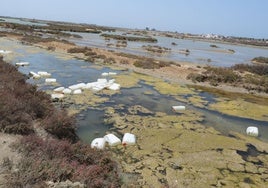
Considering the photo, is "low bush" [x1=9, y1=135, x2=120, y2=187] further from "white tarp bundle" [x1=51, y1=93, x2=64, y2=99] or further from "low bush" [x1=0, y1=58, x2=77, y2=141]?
"white tarp bundle" [x1=51, y1=93, x2=64, y2=99]

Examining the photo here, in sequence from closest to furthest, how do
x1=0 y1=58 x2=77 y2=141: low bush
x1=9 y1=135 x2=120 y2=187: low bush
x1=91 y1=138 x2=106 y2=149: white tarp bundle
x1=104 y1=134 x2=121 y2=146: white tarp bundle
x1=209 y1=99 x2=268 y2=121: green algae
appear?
1. x1=9 y1=135 x2=120 y2=187: low bush
2. x1=0 y1=58 x2=77 y2=141: low bush
3. x1=91 y1=138 x2=106 y2=149: white tarp bundle
4. x1=104 y1=134 x2=121 y2=146: white tarp bundle
5. x1=209 y1=99 x2=268 y2=121: green algae

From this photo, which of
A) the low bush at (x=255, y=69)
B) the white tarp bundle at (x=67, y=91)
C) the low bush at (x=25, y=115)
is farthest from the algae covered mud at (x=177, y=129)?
the low bush at (x=255, y=69)

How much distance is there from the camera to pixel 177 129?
1106 centimetres

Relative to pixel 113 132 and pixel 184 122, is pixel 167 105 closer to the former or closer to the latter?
pixel 184 122

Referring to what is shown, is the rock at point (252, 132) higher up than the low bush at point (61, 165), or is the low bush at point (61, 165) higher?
the low bush at point (61, 165)

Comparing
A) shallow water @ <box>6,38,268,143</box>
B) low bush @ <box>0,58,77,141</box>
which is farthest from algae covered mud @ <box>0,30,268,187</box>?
low bush @ <box>0,58,77,141</box>

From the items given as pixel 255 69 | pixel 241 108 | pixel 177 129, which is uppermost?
pixel 255 69

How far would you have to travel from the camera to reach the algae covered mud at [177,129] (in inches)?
309

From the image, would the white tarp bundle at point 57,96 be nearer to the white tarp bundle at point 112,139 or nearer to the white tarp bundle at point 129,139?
the white tarp bundle at point 112,139

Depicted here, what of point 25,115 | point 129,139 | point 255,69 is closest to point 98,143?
point 129,139

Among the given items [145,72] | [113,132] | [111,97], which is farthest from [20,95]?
[145,72]

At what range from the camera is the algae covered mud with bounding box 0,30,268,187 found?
784 cm

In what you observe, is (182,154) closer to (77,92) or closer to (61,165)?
(61,165)

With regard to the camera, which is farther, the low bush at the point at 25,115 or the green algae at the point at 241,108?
the green algae at the point at 241,108
